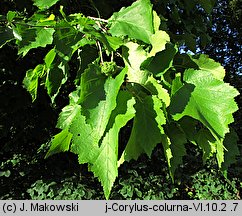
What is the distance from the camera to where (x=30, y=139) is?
284cm

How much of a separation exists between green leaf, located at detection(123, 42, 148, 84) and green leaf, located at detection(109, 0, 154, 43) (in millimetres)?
24

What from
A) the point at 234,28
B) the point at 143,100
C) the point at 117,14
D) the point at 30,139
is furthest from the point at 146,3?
the point at 234,28

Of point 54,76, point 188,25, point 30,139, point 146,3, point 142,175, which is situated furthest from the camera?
point 142,175

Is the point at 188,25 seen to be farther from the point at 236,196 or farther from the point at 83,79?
the point at 236,196

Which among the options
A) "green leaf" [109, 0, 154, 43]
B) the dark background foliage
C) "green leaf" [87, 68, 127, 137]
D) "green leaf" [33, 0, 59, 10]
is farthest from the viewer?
the dark background foliage

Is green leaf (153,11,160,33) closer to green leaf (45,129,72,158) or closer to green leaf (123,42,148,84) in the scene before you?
green leaf (123,42,148,84)

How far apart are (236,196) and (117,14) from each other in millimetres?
3030

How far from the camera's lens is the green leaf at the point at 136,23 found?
0.67 meters

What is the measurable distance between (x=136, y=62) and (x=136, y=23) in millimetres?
80

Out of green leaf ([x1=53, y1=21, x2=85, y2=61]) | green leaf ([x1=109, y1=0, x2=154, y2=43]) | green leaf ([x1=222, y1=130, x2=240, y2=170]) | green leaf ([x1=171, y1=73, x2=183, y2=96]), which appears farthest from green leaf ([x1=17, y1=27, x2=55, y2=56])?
green leaf ([x1=222, y1=130, x2=240, y2=170])

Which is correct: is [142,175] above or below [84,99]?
below

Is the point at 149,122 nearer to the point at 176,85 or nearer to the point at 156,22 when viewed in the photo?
the point at 176,85

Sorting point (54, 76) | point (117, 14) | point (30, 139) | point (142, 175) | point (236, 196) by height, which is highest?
point (117, 14)

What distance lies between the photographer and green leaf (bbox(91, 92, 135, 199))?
57 cm
